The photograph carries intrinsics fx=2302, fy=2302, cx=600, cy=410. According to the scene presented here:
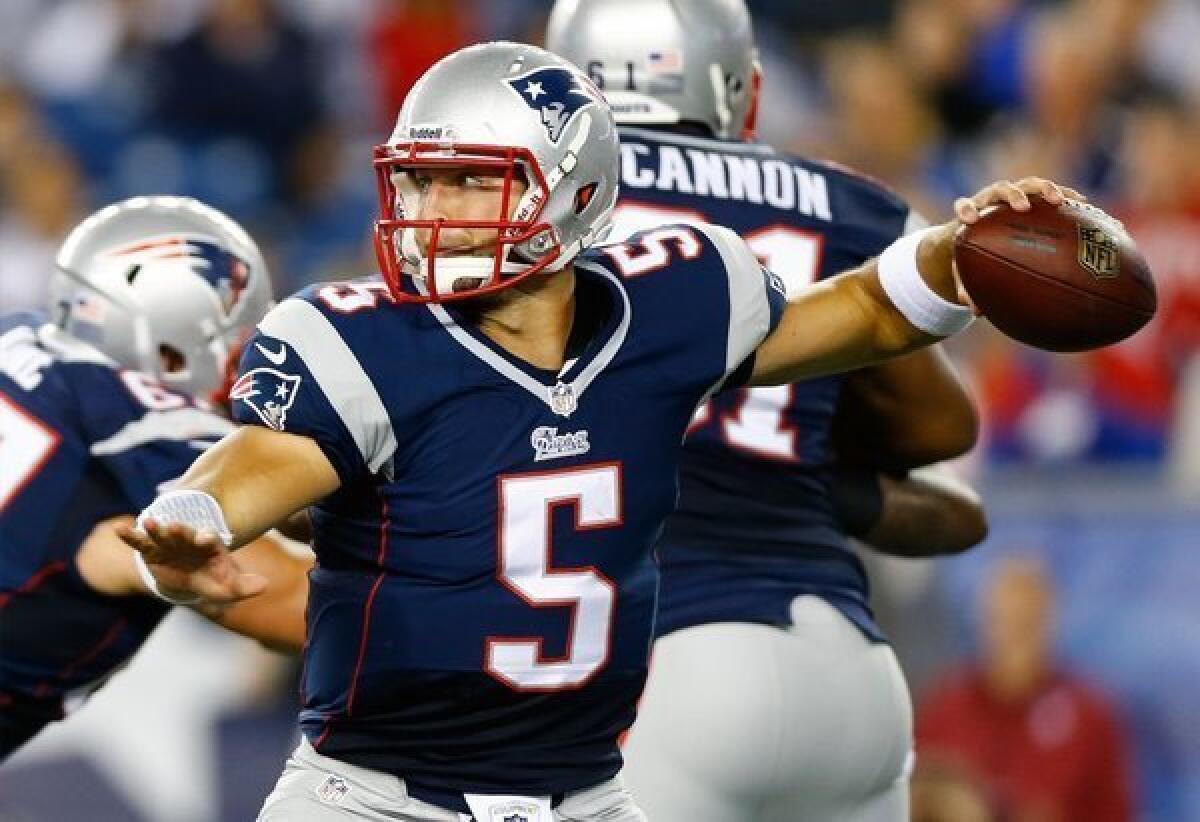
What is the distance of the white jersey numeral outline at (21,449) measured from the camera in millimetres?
4141

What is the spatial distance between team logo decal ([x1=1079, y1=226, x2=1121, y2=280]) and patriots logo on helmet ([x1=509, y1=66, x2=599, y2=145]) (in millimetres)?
764

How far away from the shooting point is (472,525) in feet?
10.6

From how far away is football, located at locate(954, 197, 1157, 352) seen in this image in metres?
3.37

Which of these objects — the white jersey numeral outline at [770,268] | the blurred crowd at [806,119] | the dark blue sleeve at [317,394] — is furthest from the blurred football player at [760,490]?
the blurred crowd at [806,119]

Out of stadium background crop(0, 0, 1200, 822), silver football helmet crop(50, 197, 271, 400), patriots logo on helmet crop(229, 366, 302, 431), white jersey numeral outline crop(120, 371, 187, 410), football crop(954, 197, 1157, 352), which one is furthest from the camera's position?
stadium background crop(0, 0, 1200, 822)

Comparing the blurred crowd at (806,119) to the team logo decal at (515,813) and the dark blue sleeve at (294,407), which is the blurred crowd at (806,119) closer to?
the team logo decal at (515,813)

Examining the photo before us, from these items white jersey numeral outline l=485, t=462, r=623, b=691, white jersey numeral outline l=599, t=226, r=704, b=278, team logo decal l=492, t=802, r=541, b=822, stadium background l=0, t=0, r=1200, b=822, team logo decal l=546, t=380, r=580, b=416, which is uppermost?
white jersey numeral outline l=599, t=226, r=704, b=278

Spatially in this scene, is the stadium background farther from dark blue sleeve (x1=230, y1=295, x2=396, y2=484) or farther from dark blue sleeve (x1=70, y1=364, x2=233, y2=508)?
dark blue sleeve (x1=230, y1=295, x2=396, y2=484)

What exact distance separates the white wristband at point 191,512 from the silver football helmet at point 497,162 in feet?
1.50

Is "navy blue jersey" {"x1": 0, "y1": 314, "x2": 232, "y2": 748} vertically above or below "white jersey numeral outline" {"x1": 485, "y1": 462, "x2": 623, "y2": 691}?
below

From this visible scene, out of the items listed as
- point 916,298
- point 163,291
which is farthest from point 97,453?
point 916,298

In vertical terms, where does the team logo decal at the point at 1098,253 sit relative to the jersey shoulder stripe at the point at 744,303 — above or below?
above

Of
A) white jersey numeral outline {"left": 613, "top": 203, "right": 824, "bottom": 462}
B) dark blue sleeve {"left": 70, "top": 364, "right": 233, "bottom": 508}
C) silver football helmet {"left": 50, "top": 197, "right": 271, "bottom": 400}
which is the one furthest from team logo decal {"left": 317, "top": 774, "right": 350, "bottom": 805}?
silver football helmet {"left": 50, "top": 197, "right": 271, "bottom": 400}

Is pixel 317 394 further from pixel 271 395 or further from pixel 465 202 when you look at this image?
pixel 465 202
